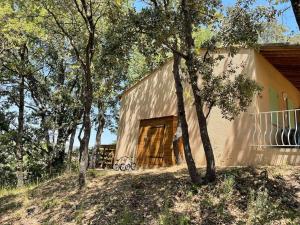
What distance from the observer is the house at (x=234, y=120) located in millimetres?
12258

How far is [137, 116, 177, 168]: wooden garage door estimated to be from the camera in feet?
48.5

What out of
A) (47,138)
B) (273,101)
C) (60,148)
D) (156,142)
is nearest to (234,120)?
(273,101)

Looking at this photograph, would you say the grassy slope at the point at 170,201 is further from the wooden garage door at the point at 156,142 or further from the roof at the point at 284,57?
the roof at the point at 284,57

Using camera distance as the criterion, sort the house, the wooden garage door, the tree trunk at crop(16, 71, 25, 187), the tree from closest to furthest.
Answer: the tree
the house
the wooden garage door
the tree trunk at crop(16, 71, 25, 187)

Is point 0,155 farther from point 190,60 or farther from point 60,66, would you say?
point 190,60

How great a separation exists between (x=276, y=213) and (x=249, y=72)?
5795 millimetres

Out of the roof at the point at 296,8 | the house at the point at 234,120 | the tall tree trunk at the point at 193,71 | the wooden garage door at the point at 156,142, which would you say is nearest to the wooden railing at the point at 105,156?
the house at the point at 234,120

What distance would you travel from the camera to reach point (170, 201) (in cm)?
943

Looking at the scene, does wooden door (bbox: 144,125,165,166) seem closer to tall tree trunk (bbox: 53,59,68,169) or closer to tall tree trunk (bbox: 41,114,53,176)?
tall tree trunk (bbox: 53,59,68,169)

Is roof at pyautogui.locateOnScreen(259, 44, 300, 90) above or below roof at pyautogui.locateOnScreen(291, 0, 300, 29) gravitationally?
above

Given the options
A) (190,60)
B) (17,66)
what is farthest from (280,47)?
(17,66)

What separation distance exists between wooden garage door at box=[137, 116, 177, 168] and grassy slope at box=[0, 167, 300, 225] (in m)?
2.53

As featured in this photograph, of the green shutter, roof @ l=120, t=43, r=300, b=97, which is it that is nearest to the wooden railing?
roof @ l=120, t=43, r=300, b=97

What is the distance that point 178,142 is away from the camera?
14.2 meters
